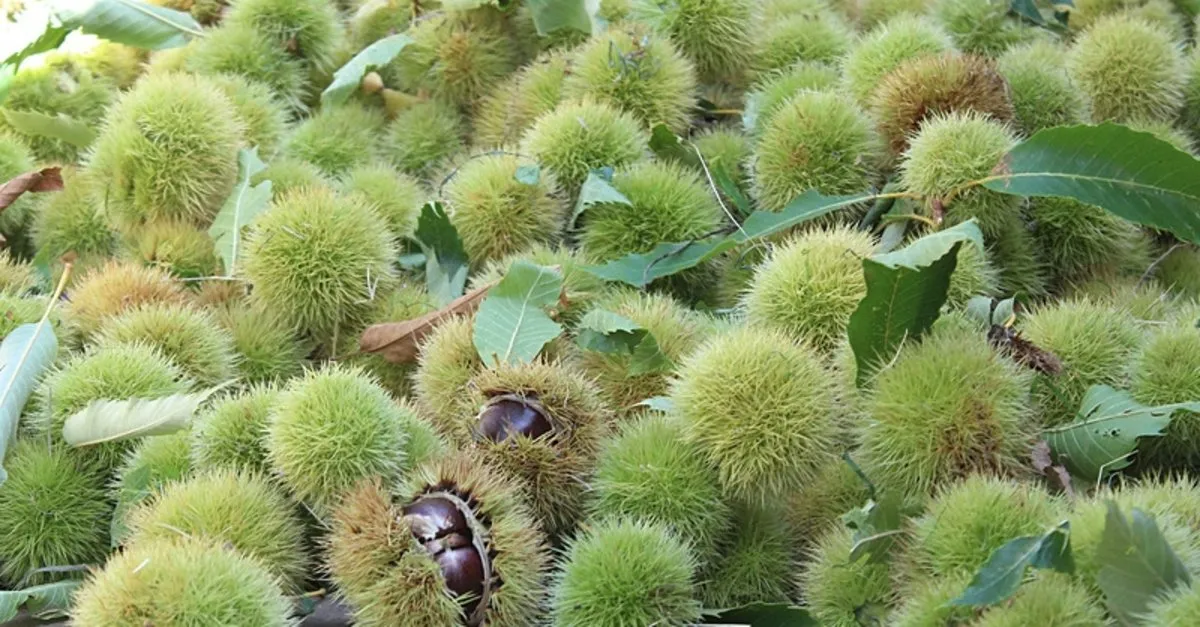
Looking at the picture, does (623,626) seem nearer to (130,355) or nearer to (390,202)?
(130,355)

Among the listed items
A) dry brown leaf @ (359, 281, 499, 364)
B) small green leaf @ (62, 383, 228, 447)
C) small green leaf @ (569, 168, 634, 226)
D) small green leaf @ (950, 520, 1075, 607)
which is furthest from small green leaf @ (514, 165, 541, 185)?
small green leaf @ (950, 520, 1075, 607)

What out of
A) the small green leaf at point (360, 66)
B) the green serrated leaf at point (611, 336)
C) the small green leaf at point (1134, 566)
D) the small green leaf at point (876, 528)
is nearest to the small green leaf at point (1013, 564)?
the small green leaf at point (1134, 566)

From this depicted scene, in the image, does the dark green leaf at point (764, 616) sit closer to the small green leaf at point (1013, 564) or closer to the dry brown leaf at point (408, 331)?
the small green leaf at point (1013, 564)

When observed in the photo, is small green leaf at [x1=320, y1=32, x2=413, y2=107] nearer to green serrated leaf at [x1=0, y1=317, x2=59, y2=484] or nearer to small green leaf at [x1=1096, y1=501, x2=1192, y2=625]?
green serrated leaf at [x1=0, y1=317, x2=59, y2=484]

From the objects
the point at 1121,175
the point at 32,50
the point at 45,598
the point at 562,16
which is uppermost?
the point at 1121,175

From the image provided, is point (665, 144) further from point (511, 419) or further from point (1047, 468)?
point (1047, 468)

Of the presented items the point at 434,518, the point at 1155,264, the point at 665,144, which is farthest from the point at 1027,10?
the point at 434,518
